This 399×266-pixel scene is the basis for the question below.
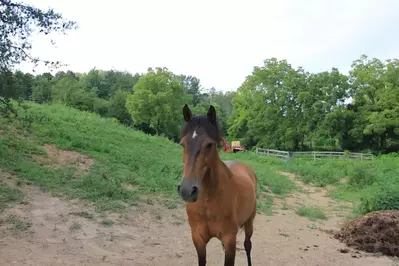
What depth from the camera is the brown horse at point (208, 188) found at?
2.67 metres

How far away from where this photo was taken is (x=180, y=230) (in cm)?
707

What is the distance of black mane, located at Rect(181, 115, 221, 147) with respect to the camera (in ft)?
9.32

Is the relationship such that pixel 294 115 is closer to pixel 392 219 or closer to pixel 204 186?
pixel 392 219

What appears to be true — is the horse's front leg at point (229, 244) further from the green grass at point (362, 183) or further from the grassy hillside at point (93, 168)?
the green grass at point (362, 183)

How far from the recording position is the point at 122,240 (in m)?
5.97

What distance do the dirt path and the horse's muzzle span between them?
3039mm

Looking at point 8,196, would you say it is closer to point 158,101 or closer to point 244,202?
point 244,202

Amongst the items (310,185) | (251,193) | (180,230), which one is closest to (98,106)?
(310,185)

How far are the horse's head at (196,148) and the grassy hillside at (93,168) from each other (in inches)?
193

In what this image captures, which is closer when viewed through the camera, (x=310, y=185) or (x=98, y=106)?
(x=310, y=185)

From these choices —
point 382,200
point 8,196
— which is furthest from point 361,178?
point 8,196

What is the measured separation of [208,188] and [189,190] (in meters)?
0.67

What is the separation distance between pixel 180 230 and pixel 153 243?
3.51 feet

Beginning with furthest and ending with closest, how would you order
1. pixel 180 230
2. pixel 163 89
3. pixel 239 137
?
pixel 239 137 < pixel 163 89 < pixel 180 230
